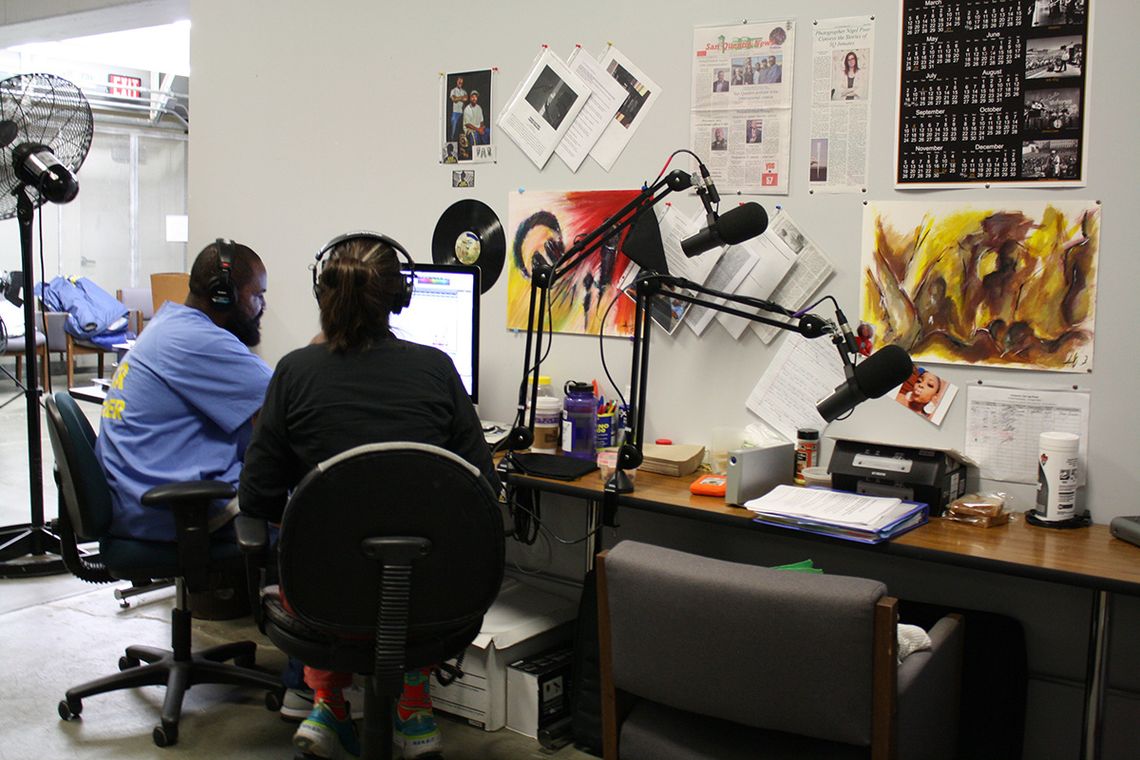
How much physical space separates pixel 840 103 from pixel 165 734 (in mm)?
2316

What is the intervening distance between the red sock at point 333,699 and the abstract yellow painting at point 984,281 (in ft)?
5.16

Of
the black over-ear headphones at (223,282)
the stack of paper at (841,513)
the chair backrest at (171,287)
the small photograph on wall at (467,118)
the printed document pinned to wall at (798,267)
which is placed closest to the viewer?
the stack of paper at (841,513)

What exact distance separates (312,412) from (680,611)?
0.91 metres

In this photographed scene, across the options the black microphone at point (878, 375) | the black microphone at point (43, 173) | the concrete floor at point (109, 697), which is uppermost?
the black microphone at point (43, 173)

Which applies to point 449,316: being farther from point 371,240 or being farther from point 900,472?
point 900,472

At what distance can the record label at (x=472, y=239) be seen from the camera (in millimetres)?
3232

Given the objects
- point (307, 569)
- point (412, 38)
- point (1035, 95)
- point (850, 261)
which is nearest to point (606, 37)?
point (412, 38)

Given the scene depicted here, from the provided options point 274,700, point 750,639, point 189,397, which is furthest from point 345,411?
point 274,700

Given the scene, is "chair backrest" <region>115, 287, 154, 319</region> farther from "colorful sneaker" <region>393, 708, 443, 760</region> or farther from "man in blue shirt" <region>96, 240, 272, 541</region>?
"colorful sneaker" <region>393, 708, 443, 760</region>

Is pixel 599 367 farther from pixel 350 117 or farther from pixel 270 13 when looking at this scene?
pixel 270 13

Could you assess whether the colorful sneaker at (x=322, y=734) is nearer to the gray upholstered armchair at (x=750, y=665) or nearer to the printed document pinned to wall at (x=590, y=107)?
the gray upholstered armchair at (x=750, y=665)

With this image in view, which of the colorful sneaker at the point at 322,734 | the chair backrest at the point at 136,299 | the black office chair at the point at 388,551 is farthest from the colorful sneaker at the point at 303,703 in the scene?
the chair backrest at the point at 136,299

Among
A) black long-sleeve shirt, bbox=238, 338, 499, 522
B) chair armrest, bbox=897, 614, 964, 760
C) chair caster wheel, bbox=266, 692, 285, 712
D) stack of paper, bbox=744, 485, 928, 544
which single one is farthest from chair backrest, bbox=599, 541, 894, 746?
chair caster wheel, bbox=266, 692, 285, 712

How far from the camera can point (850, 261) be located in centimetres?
256
